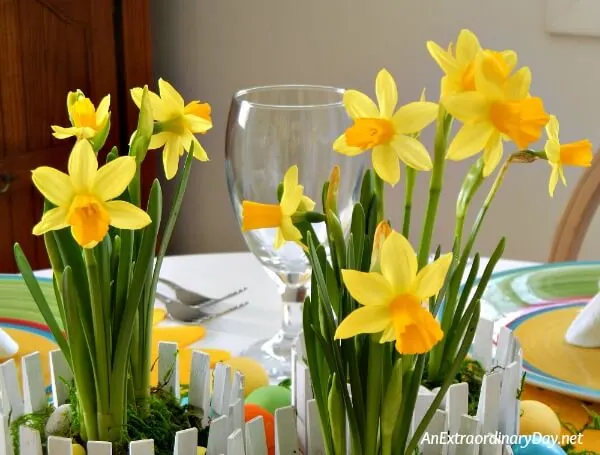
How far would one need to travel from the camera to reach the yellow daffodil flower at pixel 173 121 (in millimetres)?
488

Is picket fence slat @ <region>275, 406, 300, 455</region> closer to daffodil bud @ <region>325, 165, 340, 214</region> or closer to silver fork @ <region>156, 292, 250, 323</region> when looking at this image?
daffodil bud @ <region>325, 165, 340, 214</region>

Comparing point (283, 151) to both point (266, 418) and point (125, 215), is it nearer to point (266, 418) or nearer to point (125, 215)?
point (266, 418)

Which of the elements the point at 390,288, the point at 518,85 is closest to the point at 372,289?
the point at 390,288

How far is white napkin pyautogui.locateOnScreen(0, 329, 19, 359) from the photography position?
73 centimetres

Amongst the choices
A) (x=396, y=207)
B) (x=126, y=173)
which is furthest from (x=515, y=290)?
(x=396, y=207)

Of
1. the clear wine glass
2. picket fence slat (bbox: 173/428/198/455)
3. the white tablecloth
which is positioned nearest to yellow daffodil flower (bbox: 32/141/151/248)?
picket fence slat (bbox: 173/428/198/455)

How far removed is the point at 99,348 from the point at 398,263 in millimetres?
162

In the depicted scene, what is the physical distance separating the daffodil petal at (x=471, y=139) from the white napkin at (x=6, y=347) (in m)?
0.47

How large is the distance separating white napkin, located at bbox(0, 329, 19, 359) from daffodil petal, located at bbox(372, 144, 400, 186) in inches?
17.3

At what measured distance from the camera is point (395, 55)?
75.5 inches

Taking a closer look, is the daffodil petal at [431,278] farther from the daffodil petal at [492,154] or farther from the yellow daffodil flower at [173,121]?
the yellow daffodil flower at [173,121]

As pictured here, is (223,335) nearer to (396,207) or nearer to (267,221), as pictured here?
(267,221)

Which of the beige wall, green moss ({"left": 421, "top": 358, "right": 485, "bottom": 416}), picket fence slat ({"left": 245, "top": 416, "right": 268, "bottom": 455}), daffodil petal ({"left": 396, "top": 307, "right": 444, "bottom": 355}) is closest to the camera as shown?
daffodil petal ({"left": 396, "top": 307, "right": 444, "bottom": 355})

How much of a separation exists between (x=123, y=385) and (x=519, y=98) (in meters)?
0.23
